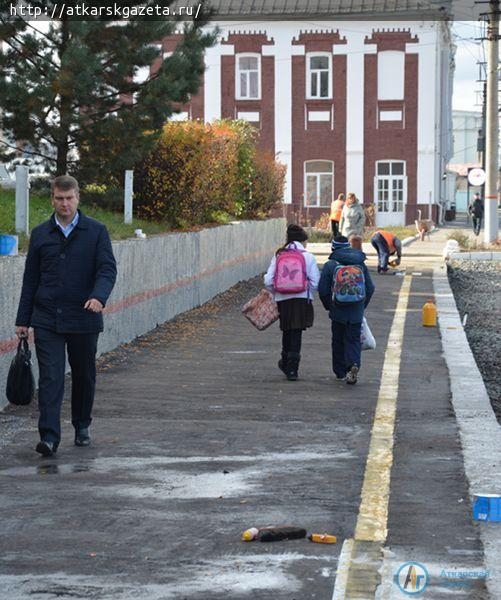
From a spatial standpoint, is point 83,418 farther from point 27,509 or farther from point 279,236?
point 279,236

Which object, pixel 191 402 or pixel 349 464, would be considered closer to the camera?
pixel 349 464

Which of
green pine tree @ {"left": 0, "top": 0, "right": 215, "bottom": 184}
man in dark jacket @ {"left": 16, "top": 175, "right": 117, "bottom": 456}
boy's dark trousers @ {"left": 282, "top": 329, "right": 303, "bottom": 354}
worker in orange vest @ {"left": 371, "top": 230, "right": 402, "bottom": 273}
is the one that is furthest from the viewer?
worker in orange vest @ {"left": 371, "top": 230, "right": 402, "bottom": 273}

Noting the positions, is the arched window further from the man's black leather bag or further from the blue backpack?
the man's black leather bag

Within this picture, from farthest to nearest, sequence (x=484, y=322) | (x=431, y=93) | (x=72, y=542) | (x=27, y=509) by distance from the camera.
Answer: (x=431, y=93) → (x=484, y=322) → (x=27, y=509) → (x=72, y=542)

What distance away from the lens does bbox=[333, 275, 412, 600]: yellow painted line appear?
20.2ft

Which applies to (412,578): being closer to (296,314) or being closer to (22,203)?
Result: (296,314)

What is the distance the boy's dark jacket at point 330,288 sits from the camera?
13.3 meters

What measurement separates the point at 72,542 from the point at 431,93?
57.4 m

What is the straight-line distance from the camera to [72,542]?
22.6 ft

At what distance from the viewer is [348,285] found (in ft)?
43.5

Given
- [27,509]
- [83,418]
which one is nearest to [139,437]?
[83,418]

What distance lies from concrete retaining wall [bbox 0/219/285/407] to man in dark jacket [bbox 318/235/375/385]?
9.17 ft

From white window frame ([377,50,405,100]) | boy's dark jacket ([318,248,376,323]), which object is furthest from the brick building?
boy's dark jacket ([318,248,376,323])

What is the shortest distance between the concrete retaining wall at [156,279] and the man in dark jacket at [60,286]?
196 cm
